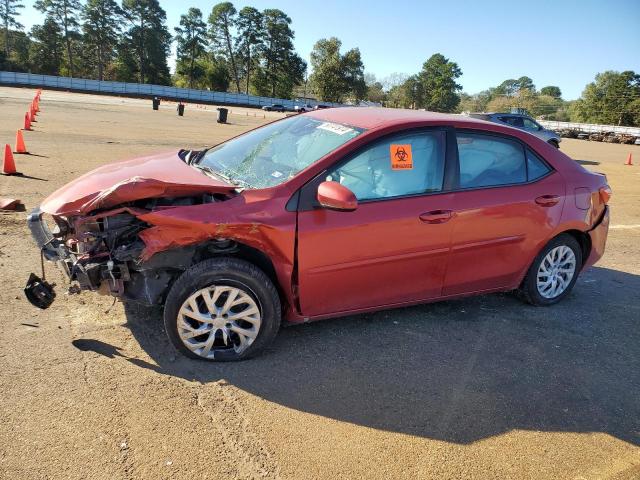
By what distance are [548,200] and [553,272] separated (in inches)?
28.6

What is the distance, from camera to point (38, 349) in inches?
129

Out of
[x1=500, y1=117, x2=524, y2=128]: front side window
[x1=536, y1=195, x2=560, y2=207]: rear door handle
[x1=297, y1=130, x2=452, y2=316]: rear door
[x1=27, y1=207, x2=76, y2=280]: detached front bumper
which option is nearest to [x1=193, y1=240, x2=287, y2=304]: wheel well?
[x1=297, y1=130, x2=452, y2=316]: rear door

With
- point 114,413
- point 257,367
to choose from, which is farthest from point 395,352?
point 114,413

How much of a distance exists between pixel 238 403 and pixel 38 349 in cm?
145

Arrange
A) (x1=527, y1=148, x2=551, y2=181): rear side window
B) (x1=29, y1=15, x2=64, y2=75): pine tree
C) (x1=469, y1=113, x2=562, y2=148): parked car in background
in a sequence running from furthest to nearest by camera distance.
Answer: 1. (x1=29, y1=15, x2=64, y2=75): pine tree
2. (x1=469, y1=113, x2=562, y2=148): parked car in background
3. (x1=527, y1=148, x2=551, y2=181): rear side window

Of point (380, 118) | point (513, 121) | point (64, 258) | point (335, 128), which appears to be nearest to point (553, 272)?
point (380, 118)

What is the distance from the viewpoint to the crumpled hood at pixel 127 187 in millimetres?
3135

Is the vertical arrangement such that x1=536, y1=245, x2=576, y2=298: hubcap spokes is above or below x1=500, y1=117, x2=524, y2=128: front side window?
below

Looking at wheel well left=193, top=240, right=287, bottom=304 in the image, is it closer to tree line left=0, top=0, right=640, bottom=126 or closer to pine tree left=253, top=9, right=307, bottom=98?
tree line left=0, top=0, right=640, bottom=126

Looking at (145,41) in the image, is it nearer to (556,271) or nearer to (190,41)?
(190,41)

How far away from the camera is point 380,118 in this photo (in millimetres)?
3883

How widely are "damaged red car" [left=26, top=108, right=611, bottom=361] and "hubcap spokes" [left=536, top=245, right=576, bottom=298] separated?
0.21m

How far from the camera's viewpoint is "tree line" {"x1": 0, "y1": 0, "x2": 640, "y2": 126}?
76938 millimetres

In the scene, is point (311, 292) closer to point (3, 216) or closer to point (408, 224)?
point (408, 224)
